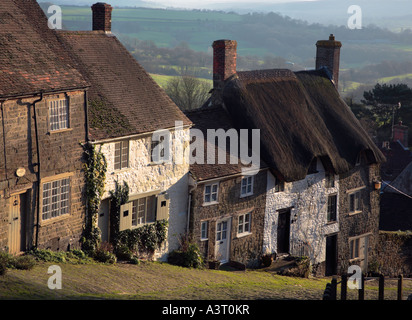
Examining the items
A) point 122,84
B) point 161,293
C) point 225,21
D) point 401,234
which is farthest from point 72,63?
point 225,21

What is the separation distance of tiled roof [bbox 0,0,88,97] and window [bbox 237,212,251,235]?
9113 millimetres

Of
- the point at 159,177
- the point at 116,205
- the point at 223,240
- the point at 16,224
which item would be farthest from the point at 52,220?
the point at 223,240

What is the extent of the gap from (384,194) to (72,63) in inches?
870

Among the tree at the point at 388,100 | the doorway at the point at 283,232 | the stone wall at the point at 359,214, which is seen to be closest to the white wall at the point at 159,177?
the doorway at the point at 283,232

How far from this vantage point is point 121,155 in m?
23.3

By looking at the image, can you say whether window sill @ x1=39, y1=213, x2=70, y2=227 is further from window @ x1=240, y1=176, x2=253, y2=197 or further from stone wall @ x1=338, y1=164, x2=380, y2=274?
stone wall @ x1=338, y1=164, x2=380, y2=274

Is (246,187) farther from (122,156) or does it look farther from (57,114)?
(57,114)

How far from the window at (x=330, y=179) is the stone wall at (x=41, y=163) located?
12520 millimetres

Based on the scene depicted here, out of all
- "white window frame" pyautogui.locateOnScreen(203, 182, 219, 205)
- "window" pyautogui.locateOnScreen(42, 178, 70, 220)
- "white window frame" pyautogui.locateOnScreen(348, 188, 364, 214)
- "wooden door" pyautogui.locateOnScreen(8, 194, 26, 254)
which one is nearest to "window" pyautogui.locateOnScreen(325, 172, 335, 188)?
"white window frame" pyautogui.locateOnScreen(348, 188, 364, 214)

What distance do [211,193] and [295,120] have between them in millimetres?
6166

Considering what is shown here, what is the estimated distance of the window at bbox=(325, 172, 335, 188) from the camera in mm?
30402

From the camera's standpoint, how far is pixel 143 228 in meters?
24.3
